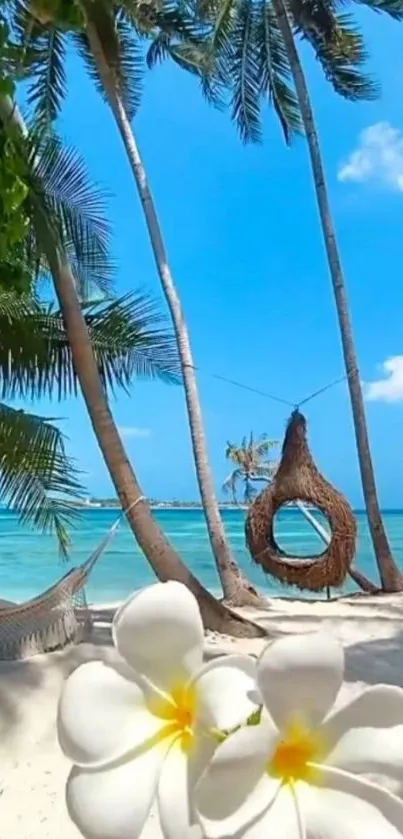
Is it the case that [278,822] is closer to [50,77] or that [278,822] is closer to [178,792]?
[178,792]

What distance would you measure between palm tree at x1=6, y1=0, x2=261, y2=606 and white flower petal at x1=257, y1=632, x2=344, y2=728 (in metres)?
5.32

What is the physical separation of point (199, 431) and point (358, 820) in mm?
5624

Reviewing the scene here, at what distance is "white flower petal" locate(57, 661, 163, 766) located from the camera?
0.39 meters

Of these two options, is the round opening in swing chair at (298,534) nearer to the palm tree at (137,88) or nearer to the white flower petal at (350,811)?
the palm tree at (137,88)

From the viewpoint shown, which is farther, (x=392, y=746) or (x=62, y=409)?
(x=62, y=409)

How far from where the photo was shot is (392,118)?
34.1 ft

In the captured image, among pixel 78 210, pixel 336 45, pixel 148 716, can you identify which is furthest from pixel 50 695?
pixel 336 45

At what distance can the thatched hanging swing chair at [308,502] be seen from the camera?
623cm

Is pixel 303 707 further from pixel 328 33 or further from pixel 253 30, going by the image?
pixel 253 30

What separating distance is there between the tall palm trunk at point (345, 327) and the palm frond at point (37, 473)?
3.09 m

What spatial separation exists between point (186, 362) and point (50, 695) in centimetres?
356

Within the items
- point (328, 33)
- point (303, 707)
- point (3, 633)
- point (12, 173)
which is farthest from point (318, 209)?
point (303, 707)

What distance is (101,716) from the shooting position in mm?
398

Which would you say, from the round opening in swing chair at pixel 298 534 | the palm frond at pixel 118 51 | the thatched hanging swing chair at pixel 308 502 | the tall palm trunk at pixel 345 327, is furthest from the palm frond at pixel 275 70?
the round opening in swing chair at pixel 298 534
